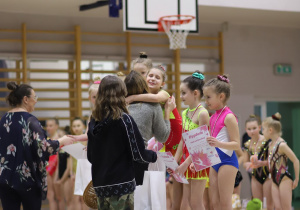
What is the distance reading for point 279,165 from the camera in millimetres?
6520

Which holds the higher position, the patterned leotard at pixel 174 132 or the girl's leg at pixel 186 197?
the patterned leotard at pixel 174 132

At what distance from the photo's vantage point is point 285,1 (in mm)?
9438

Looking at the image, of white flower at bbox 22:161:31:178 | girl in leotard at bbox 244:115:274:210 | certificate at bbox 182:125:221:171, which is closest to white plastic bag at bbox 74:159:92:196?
white flower at bbox 22:161:31:178

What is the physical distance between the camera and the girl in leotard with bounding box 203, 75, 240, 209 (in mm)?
4219

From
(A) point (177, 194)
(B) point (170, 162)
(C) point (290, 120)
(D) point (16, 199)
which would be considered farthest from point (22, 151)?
(C) point (290, 120)

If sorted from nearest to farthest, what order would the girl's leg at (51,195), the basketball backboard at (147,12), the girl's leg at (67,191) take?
the basketball backboard at (147,12) < the girl's leg at (67,191) < the girl's leg at (51,195)

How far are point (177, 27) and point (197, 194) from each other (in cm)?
383

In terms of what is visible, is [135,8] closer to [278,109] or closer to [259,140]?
[259,140]

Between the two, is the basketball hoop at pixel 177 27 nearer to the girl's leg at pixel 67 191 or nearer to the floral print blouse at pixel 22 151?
the girl's leg at pixel 67 191

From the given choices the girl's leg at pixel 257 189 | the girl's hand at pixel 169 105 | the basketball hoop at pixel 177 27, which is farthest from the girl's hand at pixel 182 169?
the basketball hoop at pixel 177 27

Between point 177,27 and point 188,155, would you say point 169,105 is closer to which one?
point 188,155

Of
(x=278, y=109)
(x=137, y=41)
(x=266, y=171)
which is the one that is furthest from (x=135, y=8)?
(x=278, y=109)

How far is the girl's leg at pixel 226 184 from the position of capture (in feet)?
13.8

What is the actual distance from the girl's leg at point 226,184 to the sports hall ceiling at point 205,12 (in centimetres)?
503
